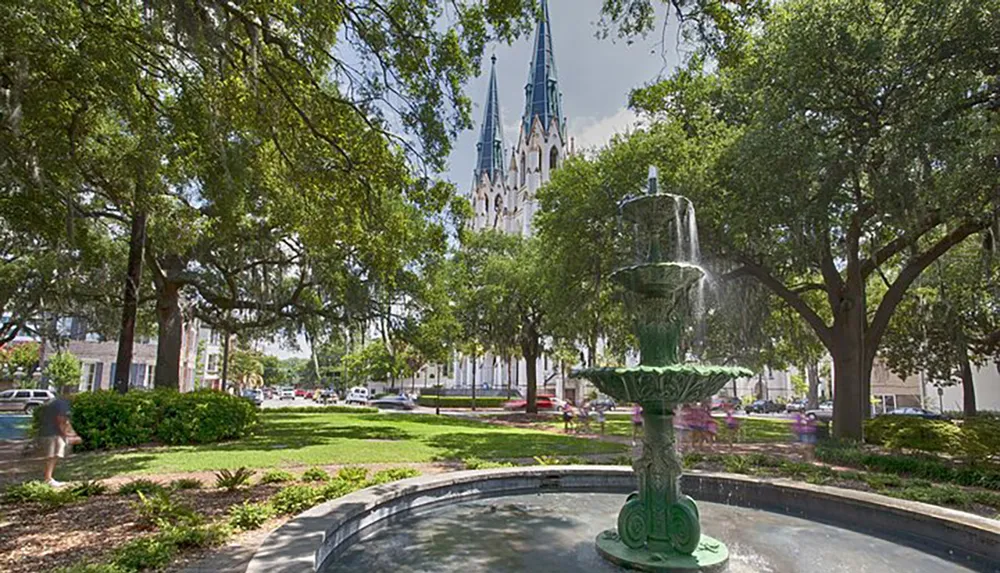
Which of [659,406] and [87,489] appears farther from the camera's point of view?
[87,489]

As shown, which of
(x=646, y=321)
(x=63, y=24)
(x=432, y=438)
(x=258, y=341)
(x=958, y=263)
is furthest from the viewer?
(x=258, y=341)

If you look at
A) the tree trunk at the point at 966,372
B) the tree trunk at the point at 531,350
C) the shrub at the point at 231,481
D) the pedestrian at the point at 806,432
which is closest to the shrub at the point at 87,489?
the shrub at the point at 231,481

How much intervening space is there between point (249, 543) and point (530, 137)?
7427cm

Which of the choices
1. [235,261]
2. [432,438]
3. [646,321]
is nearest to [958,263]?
[432,438]

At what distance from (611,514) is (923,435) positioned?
10.4 m

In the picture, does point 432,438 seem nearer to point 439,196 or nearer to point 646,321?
point 439,196

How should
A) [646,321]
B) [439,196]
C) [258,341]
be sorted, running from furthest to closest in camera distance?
[258,341] < [439,196] < [646,321]

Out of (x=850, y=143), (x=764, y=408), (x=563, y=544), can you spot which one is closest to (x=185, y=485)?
(x=563, y=544)

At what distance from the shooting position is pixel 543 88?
78.1 metres

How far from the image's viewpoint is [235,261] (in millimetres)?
18391

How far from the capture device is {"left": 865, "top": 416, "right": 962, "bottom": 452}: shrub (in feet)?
41.2

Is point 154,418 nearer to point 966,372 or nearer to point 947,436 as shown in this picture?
point 947,436

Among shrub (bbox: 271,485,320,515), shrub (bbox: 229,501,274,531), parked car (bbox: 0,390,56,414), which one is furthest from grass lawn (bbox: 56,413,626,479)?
parked car (bbox: 0,390,56,414)

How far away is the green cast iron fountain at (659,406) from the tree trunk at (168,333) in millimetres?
16508
